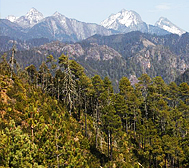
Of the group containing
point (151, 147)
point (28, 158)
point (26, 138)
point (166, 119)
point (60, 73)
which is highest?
point (60, 73)

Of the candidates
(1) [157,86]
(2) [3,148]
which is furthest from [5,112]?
(1) [157,86]

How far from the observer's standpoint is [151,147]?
4222 cm

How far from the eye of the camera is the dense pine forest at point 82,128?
18.0m

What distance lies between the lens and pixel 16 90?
117 feet

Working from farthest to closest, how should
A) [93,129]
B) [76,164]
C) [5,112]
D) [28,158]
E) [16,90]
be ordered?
[93,129]
[16,90]
[5,112]
[76,164]
[28,158]

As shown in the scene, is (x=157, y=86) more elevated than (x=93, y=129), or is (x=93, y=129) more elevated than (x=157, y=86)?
(x=157, y=86)

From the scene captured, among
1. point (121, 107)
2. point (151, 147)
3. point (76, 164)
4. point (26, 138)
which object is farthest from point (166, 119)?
point (26, 138)

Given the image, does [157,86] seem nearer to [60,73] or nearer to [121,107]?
[121,107]

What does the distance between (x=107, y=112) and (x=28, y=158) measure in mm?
21688

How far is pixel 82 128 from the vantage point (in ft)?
140

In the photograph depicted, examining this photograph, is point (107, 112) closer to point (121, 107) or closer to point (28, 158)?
point (121, 107)

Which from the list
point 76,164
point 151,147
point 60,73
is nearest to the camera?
point 76,164

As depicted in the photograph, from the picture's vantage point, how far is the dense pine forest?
18.0m

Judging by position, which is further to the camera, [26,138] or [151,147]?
[151,147]
